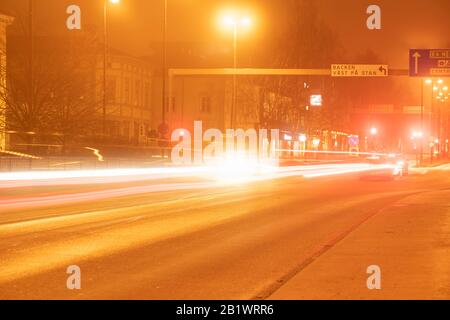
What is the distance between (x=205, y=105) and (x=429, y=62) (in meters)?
41.7

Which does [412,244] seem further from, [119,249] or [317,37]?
[317,37]

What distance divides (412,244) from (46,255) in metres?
5.50

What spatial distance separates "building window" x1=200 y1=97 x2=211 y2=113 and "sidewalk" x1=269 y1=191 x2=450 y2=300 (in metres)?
58.5

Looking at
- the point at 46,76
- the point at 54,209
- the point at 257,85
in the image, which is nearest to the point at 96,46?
the point at 46,76

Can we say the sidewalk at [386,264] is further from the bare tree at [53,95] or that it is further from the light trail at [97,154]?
the bare tree at [53,95]

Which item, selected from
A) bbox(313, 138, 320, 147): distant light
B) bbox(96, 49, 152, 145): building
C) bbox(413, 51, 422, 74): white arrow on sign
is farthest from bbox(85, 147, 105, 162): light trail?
bbox(313, 138, 320, 147): distant light

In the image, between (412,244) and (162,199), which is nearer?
(412,244)

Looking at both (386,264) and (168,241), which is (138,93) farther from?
(386,264)

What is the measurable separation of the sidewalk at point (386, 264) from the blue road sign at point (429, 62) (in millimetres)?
18878

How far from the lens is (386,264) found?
33.4ft
